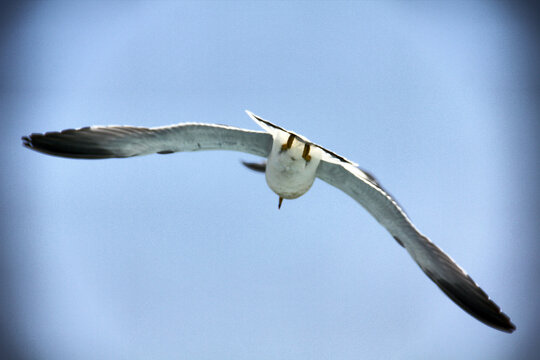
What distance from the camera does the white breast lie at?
792 centimetres

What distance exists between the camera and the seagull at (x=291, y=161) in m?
7.21

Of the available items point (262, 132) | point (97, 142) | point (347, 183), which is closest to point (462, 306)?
point (347, 183)

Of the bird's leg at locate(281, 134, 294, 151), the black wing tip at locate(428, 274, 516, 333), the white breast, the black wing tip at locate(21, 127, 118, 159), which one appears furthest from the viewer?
the white breast

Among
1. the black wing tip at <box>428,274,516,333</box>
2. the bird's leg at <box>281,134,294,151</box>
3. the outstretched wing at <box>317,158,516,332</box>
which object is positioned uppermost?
the bird's leg at <box>281,134,294,151</box>

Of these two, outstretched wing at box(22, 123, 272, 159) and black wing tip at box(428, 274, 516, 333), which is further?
black wing tip at box(428, 274, 516, 333)

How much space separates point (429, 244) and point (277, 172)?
2626mm


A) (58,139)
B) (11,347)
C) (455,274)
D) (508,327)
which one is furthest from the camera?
(11,347)

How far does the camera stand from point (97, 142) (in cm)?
735

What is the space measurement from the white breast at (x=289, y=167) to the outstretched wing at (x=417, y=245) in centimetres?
36

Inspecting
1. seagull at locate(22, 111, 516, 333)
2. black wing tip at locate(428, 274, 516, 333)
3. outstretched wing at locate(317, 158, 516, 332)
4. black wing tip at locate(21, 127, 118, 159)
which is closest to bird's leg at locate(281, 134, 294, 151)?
seagull at locate(22, 111, 516, 333)

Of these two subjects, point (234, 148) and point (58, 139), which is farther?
point (234, 148)

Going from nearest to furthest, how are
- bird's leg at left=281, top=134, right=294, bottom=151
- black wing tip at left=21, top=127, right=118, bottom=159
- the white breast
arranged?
black wing tip at left=21, top=127, right=118, bottom=159 < bird's leg at left=281, top=134, right=294, bottom=151 < the white breast

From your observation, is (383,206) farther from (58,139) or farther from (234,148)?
(58,139)

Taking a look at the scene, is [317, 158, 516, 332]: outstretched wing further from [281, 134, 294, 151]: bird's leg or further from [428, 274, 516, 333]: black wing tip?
[281, 134, 294, 151]: bird's leg
